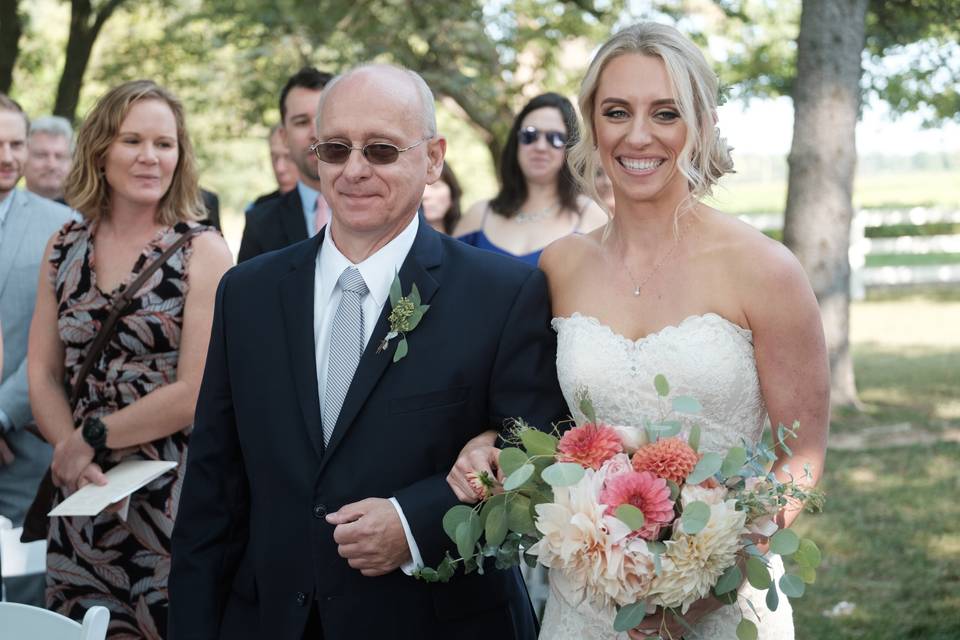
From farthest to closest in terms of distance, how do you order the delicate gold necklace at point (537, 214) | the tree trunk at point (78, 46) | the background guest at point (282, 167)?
the tree trunk at point (78, 46) → the background guest at point (282, 167) → the delicate gold necklace at point (537, 214)

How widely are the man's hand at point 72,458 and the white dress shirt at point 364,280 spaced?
58.7 inches

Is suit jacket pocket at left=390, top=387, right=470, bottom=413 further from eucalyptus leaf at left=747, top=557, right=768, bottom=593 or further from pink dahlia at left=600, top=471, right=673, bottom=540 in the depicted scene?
eucalyptus leaf at left=747, top=557, right=768, bottom=593

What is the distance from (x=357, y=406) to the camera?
10.1 ft

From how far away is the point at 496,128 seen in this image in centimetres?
1662

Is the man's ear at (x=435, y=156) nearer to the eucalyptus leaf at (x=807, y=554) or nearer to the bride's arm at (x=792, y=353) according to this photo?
the bride's arm at (x=792, y=353)

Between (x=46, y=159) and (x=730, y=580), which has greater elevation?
(x=46, y=159)

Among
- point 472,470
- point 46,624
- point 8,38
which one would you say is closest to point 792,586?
point 472,470

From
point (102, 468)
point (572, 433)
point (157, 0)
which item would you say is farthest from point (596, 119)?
point (157, 0)

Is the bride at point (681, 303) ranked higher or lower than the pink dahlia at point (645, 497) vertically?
higher

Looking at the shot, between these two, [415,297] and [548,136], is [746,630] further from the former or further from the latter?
[548,136]

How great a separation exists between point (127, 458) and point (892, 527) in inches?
234

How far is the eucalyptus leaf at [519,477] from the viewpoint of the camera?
108 inches

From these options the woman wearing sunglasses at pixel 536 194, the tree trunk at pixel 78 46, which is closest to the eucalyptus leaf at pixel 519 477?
the woman wearing sunglasses at pixel 536 194

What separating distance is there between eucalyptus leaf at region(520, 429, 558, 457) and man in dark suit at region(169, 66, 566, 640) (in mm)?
312
